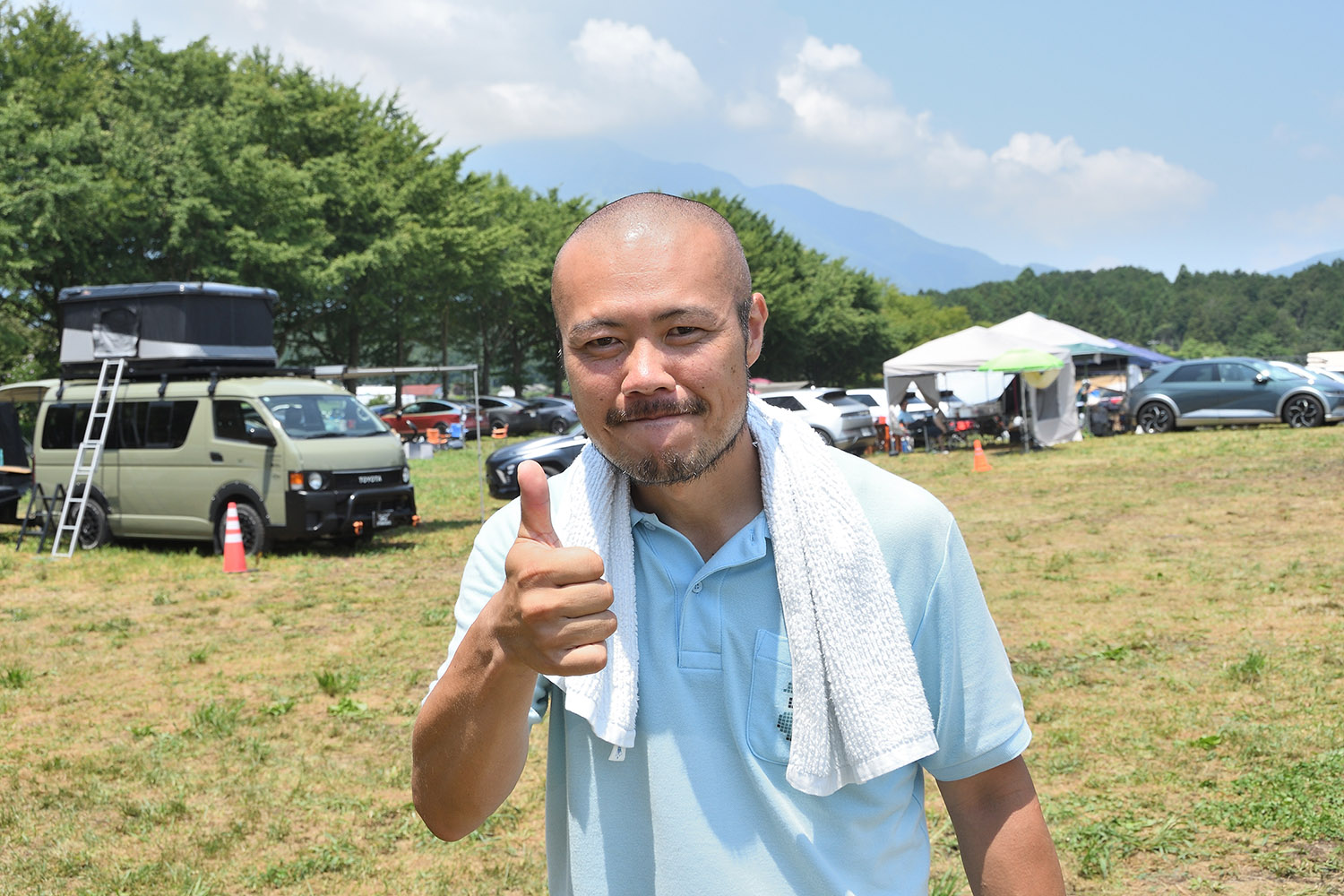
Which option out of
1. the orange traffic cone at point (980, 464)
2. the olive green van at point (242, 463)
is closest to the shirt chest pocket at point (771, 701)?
the olive green van at point (242, 463)

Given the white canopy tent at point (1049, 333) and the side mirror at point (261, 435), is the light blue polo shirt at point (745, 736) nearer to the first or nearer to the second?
the side mirror at point (261, 435)

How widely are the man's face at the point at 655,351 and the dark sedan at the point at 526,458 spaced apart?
580 inches

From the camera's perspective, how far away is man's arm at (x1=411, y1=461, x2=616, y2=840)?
1432mm

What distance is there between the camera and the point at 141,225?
93.6 feet

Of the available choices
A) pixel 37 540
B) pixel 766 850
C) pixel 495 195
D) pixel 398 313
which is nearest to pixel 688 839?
pixel 766 850

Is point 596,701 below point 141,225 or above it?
below

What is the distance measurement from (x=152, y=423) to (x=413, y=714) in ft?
27.0

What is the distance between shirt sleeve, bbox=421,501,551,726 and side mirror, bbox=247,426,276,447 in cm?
1107

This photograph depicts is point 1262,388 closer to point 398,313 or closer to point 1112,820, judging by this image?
point 1112,820

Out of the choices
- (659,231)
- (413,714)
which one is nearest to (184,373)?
(413,714)

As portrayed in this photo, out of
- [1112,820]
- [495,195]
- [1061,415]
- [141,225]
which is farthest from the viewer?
[495,195]

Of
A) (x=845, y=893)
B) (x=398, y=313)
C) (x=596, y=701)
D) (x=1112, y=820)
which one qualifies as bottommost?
(x=1112, y=820)

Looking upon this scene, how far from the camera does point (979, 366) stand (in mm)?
24859

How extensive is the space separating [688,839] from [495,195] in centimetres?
4590
